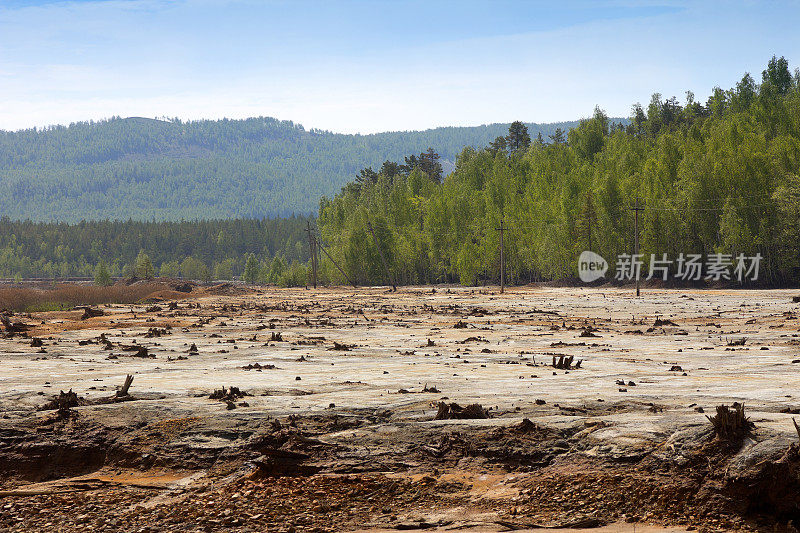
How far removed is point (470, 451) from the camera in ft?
32.1

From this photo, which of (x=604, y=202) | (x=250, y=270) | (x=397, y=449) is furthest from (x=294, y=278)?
(x=397, y=449)

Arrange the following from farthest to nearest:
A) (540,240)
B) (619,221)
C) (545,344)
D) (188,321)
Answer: (540,240)
(619,221)
(188,321)
(545,344)

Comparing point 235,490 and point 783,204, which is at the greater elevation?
A: point 783,204

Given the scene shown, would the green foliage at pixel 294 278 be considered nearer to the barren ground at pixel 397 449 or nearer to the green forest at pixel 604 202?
the green forest at pixel 604 202

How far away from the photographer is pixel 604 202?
3418 inches

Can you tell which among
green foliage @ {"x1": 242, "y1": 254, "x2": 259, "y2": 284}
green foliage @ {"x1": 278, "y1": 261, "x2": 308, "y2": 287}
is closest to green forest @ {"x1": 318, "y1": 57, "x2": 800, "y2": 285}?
green foliage @ {"x1": 278, "y1": 261, "x2": 308, "y2": 287}

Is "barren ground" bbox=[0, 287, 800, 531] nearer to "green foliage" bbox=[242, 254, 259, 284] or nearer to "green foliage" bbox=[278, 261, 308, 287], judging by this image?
"green foliage" bbox=[278, 261, 308, 287]

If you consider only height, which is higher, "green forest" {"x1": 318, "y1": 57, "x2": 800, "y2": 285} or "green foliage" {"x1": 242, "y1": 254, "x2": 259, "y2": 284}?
"green forest" {"x1": 318, "y1": 57, "x2": 800, "y2": 285}

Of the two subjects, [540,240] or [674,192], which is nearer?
[674,192]

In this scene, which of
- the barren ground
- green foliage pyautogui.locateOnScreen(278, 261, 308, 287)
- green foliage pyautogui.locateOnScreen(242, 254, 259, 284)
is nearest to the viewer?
the barren ground

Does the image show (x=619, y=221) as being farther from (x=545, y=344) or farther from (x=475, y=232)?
(x=545, y=344)

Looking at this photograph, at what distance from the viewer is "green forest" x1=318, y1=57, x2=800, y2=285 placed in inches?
2847

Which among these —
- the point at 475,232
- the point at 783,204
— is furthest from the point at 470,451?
the point at 475,232

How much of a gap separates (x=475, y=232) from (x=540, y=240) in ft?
45.4
